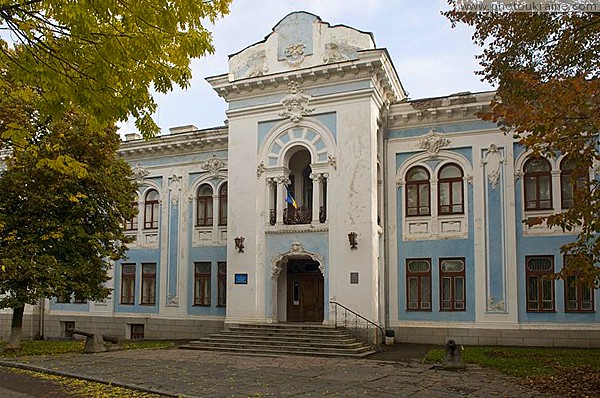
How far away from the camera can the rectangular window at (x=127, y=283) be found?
90.5 feet

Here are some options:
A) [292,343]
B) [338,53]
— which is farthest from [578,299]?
[338,53]

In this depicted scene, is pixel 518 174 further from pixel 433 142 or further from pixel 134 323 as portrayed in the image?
pixel 134 323

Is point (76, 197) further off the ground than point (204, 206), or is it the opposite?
point (204, 206)

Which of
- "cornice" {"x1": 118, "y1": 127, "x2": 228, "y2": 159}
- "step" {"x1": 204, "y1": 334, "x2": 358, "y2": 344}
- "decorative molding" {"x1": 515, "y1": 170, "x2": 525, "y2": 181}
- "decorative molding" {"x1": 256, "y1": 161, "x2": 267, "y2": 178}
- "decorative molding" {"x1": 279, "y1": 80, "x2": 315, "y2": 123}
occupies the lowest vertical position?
"step" {"x1": 204, "y1": 334, "x2": 358, "y2": 344}

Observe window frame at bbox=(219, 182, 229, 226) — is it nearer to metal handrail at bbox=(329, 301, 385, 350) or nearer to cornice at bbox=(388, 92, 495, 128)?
metal handrail at bbox=(329, 301, 385, 350)

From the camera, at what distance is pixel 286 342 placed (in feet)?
64.6

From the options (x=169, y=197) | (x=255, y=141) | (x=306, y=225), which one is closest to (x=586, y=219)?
(x=306, y=225)

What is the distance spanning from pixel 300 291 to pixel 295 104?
22.9ft

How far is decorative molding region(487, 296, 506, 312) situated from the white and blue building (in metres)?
0.05

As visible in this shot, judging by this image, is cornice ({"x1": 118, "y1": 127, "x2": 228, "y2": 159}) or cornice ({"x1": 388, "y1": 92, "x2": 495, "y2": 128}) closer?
cornice ({"x1": 388, "y1": 92, "x2": 495, "y2": 128})

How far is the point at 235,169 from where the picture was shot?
76.9 feet

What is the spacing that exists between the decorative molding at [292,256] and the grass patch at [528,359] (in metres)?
5.13

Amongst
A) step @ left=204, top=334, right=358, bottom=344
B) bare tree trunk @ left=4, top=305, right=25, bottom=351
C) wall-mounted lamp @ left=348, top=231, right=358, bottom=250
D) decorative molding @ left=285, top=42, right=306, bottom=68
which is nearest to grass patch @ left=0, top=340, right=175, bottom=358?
bare tree trunk @ left=4, top=305, right=25, bottom=351

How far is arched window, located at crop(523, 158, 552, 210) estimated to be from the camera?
21109 mm
